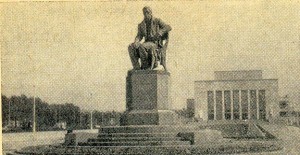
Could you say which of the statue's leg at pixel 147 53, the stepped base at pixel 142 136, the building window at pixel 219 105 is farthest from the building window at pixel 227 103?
the stepped base at pixel 142 136

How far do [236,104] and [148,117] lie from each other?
2216 inches

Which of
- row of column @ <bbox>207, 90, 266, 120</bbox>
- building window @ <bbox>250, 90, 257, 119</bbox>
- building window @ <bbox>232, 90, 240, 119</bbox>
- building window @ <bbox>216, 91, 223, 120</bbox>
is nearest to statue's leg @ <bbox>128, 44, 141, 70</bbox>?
row of column @ <bbox>207, 90, 266, 120</bbox>

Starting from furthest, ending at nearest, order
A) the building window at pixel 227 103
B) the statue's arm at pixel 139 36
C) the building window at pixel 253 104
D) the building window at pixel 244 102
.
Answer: the building window at pixel 227 103 < the building window at pixel 244 102 < the building window at pixel 253 104 < the statue's arm at pixel 139 36

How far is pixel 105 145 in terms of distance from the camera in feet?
49.6

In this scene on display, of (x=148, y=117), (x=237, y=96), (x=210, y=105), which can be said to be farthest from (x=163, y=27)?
(x=210, y=105)

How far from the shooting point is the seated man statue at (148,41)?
56.5 feet

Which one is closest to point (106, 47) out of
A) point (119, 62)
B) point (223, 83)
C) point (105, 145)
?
point (119, 62)

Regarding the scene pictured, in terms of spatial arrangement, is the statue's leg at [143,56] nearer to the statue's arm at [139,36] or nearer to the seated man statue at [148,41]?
the seated man statue at [148,41]

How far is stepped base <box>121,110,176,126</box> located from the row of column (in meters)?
54.5

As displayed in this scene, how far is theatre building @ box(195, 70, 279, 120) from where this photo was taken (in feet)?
228

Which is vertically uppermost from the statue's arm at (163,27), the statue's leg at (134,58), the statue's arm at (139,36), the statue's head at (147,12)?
the statue's head at (147,12)

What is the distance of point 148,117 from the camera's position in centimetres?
1669

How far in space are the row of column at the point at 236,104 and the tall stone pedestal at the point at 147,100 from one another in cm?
5429

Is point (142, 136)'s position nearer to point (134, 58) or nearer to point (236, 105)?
point (134, 58)
